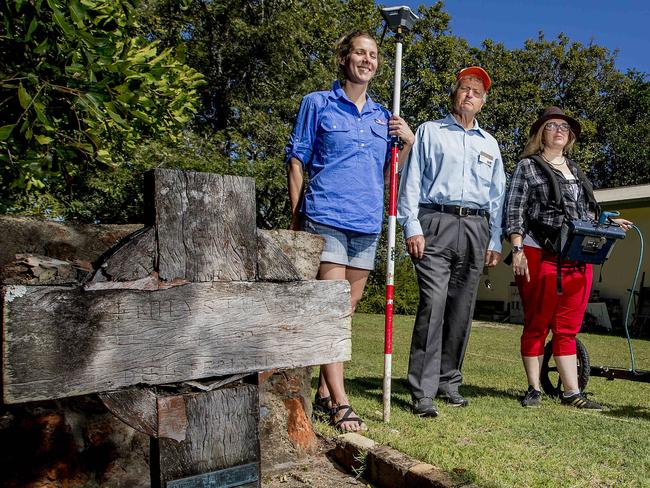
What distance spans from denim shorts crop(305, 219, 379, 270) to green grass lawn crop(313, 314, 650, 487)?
39.9 inches

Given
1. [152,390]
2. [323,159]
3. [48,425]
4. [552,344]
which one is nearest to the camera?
[152,390]

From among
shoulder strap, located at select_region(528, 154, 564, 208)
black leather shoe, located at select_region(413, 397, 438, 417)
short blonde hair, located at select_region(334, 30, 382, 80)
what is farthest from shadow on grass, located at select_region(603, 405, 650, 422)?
short blonde hair, located at select_region(334, 30, 382, 80)

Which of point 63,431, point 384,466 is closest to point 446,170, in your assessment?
point 384,466

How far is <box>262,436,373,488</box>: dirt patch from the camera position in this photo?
330cm

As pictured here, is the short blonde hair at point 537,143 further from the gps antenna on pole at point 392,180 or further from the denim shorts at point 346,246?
the denim shorts at point 346,246

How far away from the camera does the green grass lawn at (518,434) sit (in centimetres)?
307

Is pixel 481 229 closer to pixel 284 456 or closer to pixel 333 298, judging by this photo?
pixel 284 456

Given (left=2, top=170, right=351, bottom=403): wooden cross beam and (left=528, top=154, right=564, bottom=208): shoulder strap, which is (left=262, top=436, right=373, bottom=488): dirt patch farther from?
(left=528, top=154, right=564, bottom=208): shoulder strap

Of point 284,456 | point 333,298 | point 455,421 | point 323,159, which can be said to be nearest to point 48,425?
point 284,456

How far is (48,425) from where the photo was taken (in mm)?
2752

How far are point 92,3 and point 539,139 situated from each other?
343 cm

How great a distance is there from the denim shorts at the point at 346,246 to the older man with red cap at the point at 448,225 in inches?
16.5

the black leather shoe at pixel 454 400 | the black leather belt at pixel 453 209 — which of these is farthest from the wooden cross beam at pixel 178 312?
the black leather shoe at pixel 454 400

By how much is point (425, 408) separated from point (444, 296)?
0.79m
